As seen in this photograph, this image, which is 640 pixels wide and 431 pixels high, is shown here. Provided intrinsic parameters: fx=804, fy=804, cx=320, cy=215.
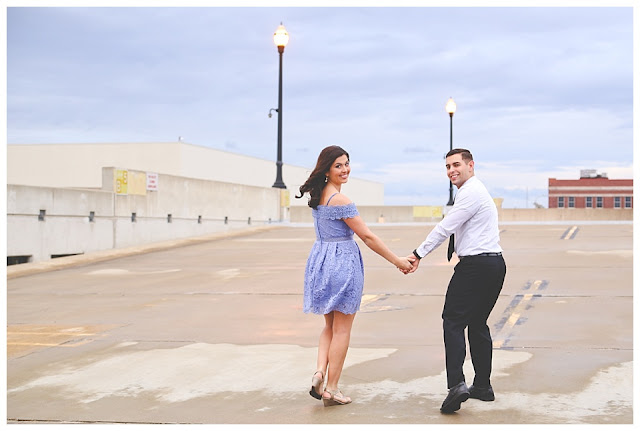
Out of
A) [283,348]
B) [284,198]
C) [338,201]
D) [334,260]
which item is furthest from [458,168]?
[284,198]

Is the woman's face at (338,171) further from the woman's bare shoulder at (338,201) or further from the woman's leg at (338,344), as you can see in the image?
the woman's leg at (338,344)

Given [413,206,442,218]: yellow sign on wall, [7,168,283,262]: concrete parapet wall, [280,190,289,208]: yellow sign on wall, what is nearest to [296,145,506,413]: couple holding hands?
[7,168,283,262]: concrete parapet wall

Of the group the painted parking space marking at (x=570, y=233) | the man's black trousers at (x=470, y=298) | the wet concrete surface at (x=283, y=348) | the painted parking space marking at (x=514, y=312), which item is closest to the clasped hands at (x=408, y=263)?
the man's black trousers at (x=470, y=298)

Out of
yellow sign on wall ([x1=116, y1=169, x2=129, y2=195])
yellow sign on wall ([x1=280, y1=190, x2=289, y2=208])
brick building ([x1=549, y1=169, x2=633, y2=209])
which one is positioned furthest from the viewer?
brick building ([x1=549, y1=169, x2=633, y2=209])

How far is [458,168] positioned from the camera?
621 cm

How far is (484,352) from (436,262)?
35.9ft

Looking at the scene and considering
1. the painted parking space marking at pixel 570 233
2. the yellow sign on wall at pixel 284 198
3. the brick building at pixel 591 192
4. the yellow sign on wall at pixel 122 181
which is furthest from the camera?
the brick building at pixel 591 192

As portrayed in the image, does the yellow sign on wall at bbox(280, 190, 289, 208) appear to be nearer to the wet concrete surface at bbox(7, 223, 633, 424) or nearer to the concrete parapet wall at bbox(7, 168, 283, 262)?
the concrete parapet wall at bbox(7, 168, 283, 262)

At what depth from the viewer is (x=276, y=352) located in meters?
8.16

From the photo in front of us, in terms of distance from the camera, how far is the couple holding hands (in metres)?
6.08

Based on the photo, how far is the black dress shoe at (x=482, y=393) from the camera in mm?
6105

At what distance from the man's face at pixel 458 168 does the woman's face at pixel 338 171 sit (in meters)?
0.80

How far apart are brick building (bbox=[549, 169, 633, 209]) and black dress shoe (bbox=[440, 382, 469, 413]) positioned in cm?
13348

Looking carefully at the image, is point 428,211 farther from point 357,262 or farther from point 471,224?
point 357,262
